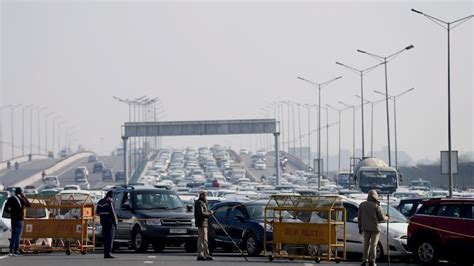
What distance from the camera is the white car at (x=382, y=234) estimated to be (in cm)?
3250

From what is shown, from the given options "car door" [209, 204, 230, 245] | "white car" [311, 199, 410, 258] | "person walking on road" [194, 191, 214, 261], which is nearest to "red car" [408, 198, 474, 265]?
"white car" [311, 199, 410, 258]

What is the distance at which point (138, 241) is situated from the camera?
3612cm

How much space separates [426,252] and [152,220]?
863 cm

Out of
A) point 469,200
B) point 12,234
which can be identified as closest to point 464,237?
point 469,200

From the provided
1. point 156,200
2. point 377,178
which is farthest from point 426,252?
point 377,178

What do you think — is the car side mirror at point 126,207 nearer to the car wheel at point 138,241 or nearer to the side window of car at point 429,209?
the car wheel at point 138,241

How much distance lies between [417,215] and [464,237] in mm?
1788

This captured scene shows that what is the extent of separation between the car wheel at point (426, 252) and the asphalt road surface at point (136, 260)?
2.80 feet

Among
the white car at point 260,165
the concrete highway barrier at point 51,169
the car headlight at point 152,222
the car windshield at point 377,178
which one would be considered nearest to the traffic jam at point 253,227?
the car headlight at point 152,222

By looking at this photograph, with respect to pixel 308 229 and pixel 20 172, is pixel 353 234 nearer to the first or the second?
pixel 308 229

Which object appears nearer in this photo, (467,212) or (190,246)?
(467,212)

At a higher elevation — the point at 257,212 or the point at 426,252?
the point at 257,212

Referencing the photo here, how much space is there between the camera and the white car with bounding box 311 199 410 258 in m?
32.5

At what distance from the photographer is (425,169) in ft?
407
